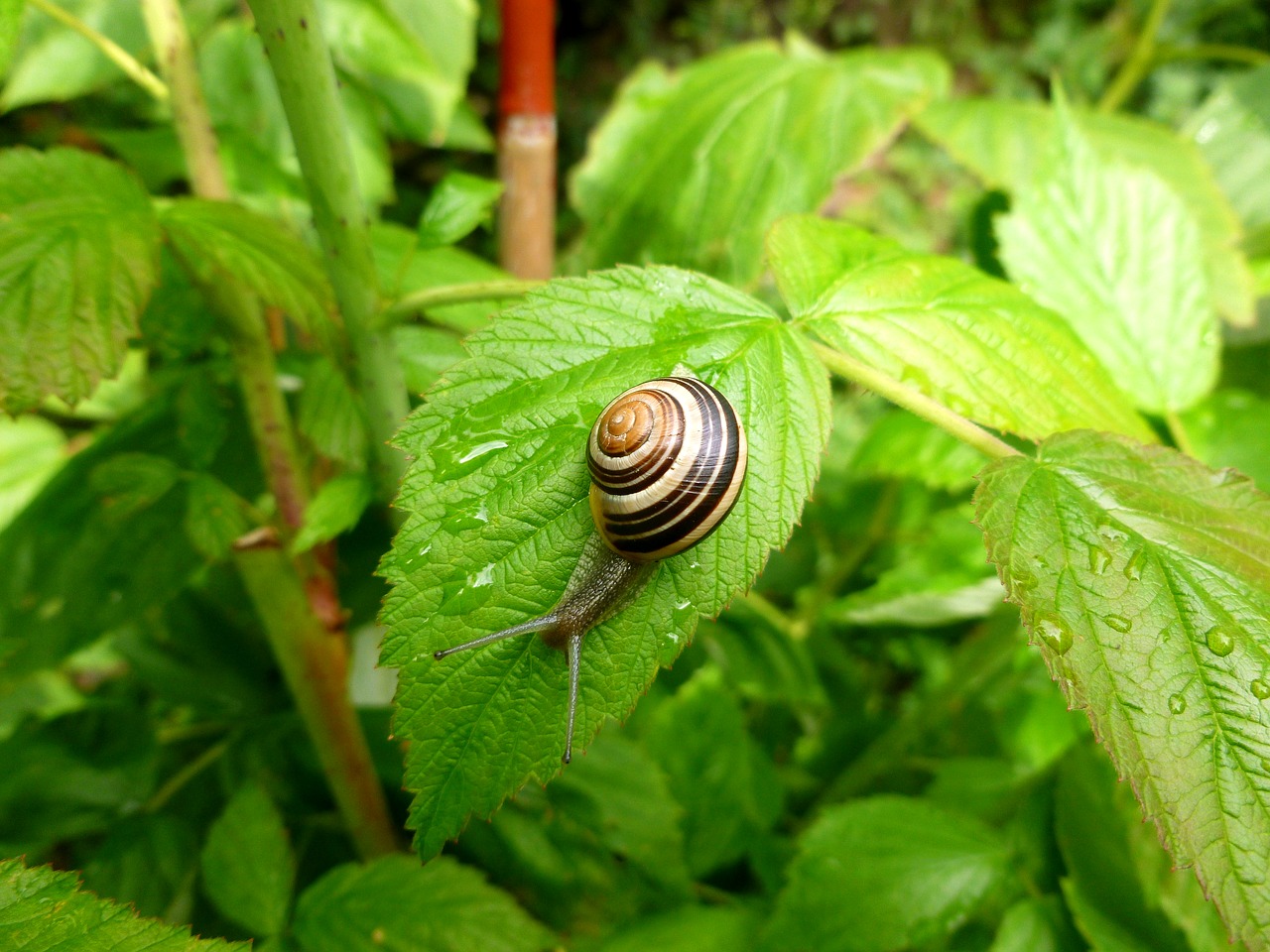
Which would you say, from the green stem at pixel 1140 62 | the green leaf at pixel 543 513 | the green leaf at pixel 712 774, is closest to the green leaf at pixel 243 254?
the green leaf at pixel 543 513

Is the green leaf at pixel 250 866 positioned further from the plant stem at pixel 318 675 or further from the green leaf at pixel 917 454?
the green leaf at pixel 917 454

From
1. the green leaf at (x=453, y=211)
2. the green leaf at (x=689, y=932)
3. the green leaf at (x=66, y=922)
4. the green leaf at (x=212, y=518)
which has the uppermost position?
the green leaf at (x=453, y=211)

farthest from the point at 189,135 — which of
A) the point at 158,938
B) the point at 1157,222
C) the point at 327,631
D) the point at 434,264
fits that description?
the point at 1157,222

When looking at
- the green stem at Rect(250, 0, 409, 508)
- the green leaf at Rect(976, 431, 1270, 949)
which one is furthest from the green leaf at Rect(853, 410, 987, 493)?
the green stem at Rect(250, 0, 409, 508)

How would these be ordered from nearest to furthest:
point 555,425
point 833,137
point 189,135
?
point 555,425, point 189,135, point 833,137

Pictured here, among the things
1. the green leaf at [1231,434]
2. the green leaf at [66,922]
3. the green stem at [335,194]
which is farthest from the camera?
the green leaf at [1231,434]

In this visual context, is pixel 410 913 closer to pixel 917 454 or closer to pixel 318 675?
pixel 318 675

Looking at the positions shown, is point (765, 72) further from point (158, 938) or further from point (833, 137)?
point (158, 938)
